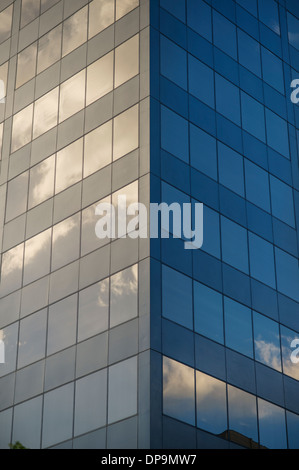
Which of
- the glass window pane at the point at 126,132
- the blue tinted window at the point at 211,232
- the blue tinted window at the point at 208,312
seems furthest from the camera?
the glass window pane at the point at 126,132

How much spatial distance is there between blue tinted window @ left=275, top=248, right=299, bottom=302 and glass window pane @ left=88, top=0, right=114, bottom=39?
15.6 metres

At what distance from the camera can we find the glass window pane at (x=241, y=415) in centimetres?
4128

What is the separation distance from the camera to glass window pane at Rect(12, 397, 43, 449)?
4175 centimetres

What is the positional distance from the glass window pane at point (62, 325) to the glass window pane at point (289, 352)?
36.2 feet

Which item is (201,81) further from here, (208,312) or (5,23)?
(5,23)

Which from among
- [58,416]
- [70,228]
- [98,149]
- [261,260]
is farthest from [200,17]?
[58,416]

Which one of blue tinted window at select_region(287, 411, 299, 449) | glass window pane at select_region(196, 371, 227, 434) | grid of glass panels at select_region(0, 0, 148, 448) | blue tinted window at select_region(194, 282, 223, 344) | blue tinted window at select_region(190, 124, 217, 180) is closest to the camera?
glass window pane at select_region(196, 371, 227, 434)

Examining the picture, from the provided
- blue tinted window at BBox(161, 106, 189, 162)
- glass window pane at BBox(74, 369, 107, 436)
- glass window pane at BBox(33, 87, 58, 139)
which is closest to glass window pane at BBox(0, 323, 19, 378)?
glass window pane at BBox(74, 369, 107, 436)

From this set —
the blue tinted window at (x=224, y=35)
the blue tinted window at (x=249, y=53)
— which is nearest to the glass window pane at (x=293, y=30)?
the blue tinted window at (x=249, y=53)

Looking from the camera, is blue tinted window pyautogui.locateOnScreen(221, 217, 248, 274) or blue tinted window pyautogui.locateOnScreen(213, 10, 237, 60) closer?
blue tinted window pyautogui.locateOnScreen(221, 217, 248, 274)

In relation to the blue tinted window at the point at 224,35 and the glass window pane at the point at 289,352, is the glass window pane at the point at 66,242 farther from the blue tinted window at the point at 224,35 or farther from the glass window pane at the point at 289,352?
the blue tinted window at the point at 224,35

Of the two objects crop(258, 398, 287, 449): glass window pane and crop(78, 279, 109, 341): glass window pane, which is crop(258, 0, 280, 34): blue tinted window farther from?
crop(258, 398, 287, 449): glass window pane

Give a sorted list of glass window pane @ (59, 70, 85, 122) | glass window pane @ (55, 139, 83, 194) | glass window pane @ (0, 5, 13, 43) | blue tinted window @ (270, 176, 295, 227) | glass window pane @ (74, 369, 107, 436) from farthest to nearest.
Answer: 1. glass window pane @ (0, 5, 13, 43)
2. blue tinted window @ (270, 176, 295, 227)
3. glass window pane @ (59, 70, 85, 122)
4. glass window pane @ (55, 139, 83, 194)
5. glass window pane @ (74, 369, 107, 436)

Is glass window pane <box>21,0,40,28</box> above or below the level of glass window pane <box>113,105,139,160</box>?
above
